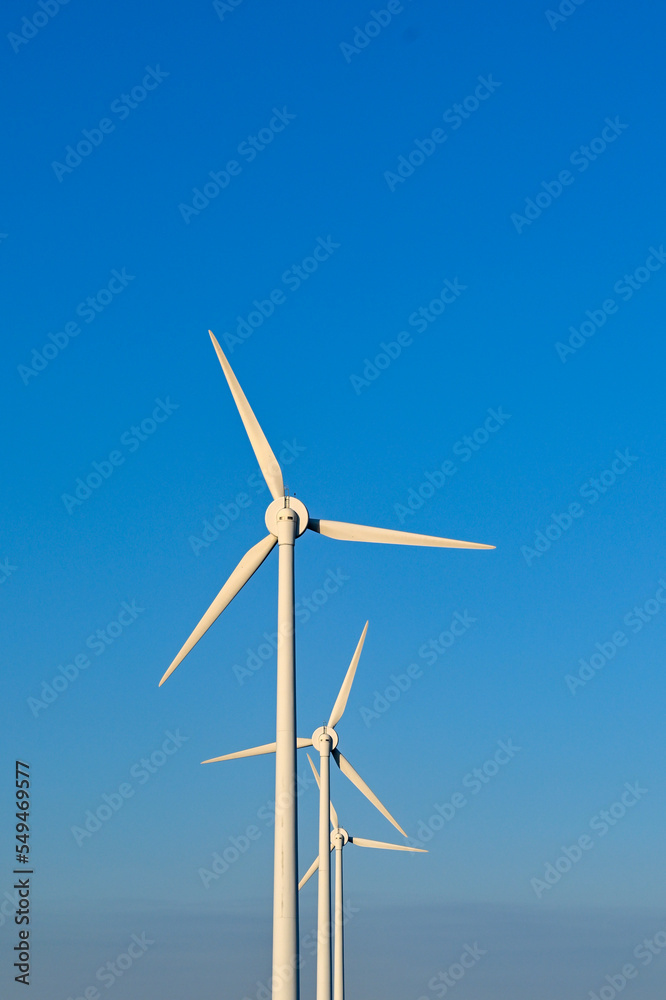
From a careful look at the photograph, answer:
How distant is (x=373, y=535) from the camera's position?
1554 inches

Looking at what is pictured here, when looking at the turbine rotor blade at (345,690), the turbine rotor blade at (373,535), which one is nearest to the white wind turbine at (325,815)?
the turbine rotor blade at (345,690)

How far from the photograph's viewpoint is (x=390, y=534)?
129 feet

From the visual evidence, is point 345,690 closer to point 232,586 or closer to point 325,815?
point 325,815

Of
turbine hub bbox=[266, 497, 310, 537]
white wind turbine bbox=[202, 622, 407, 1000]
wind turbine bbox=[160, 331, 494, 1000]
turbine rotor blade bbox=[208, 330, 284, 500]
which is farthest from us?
white wind turbine bbox=[202, 622, 407, 1000]

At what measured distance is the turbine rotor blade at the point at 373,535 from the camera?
3822 cm

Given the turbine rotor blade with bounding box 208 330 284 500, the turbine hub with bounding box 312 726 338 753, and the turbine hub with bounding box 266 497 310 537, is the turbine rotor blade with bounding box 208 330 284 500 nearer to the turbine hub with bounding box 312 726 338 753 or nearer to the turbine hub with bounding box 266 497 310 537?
the turbine hub with bounding box 266 497 310 537

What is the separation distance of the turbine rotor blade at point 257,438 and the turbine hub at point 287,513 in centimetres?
78

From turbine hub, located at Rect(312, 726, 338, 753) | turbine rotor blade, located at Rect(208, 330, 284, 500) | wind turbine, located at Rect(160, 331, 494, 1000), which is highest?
turbine hub, located at Rect(312, 726, 338, 753)

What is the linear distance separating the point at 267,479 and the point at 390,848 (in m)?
55.1

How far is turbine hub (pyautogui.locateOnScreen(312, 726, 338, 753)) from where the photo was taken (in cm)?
6931

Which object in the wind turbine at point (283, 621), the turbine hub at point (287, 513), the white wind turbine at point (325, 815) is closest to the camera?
the wind turbine at point (283, 621)

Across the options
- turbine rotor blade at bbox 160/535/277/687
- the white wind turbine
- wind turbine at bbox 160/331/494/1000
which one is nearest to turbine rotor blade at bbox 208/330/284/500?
wind turbine at bbox 160/331/494/1000

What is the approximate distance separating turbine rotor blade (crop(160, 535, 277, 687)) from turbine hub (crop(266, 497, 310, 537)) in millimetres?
542

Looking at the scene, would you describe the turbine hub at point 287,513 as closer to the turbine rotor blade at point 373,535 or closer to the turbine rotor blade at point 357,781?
the turbine rotor blade at point 373,535
